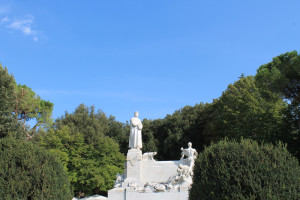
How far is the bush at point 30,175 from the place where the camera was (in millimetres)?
8859

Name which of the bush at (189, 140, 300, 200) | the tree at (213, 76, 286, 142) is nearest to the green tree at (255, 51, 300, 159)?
the tree at (213, 76, 286, 142)

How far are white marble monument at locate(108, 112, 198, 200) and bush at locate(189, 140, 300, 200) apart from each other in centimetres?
821

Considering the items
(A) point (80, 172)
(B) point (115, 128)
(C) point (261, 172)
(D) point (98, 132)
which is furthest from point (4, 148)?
(B) point (115, 128)

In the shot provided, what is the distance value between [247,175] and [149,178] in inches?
449

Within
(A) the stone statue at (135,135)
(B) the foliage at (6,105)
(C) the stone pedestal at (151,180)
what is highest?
(B) the foliage at (6,105)

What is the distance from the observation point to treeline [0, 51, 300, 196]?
19859 mm

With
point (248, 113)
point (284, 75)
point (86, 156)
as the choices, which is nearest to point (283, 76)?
point (284, 75)

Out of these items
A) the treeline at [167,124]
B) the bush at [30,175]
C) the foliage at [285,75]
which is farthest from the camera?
the treeline at [167,124]

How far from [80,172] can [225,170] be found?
71.4ft

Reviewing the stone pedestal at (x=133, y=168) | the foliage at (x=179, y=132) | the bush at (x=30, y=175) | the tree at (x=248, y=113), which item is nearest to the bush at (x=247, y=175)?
the bush at (x=30, y=175)

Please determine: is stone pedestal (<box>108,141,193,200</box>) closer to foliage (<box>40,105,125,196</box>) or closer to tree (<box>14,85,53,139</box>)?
foliage (<box>40,105,125,196</box>)

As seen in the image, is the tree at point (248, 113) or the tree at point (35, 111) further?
the tree at point (35, 111)

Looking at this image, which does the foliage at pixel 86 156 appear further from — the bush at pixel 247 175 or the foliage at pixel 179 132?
the bush at pixel 247 175

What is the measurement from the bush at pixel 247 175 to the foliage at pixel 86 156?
780 inches
